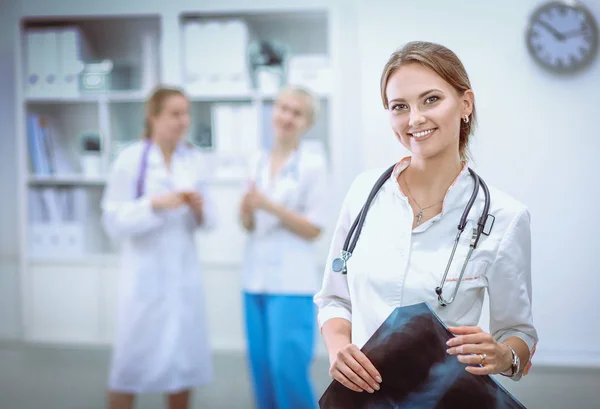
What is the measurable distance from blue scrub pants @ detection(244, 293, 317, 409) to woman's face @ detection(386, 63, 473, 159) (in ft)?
3.95

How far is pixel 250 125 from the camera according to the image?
10.2 ft

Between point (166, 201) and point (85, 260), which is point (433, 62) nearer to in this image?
point (166, 201)

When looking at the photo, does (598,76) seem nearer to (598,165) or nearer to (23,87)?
(598,165)

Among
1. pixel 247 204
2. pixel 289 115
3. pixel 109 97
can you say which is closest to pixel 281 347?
pixel 247 204

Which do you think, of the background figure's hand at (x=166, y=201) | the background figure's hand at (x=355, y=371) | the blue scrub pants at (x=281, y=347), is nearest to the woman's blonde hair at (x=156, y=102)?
the background figure's hand at (x=166, y=201)

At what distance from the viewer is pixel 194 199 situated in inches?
85.4

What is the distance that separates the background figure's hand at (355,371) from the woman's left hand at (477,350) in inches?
4.6

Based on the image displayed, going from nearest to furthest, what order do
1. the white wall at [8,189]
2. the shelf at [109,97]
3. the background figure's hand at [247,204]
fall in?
1. the background figure's hand at [247,204]
2. the shelf at [109,97]
3. the white wall at [8,189]

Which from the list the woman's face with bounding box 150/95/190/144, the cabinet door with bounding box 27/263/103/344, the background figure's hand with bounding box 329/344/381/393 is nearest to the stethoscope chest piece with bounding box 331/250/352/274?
the background figure's hand with bounding box 329/344/381/393

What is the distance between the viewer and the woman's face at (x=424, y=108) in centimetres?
90

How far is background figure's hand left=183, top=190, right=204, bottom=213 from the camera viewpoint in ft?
7.10

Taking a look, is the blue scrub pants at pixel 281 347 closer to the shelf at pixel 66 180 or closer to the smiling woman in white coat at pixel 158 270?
the smiling woman in white coat at pixel 158 270

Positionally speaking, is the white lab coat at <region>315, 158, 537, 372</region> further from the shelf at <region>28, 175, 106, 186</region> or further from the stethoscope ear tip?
the shelf at <region>28, 175, 106, 186</region>

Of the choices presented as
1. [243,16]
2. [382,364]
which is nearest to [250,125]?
[243,16]
